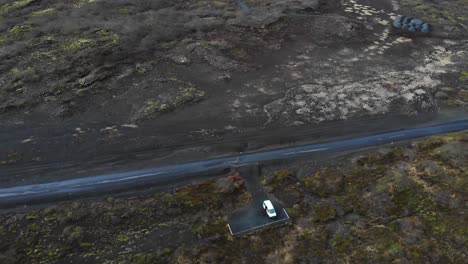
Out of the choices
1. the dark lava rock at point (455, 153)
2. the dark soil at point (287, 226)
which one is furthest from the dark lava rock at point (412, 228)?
the dark lava rock at point (455, 153)

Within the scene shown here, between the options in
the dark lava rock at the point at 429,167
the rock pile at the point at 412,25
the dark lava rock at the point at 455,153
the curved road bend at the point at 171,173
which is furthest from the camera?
the rock pile at the point at 412,25

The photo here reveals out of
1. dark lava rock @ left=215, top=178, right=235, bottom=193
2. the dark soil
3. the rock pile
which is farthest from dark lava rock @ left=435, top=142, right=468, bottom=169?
the rock pile

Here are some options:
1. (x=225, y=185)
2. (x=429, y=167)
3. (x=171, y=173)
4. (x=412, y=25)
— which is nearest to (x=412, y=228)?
(x=429, y=167)

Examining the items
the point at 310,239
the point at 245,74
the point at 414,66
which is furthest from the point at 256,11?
the point at 310,239

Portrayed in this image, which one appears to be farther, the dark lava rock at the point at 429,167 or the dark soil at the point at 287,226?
the dark lava rock at the point at 429,167

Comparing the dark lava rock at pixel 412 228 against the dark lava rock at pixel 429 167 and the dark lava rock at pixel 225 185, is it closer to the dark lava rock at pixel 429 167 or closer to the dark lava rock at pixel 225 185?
the dark lava rock at pixel 429 167

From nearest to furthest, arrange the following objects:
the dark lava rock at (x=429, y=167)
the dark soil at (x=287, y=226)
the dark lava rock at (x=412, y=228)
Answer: the dark soil at (x=287, y=226), the dark lava rock at (x=412, y=228), the dark lava rock at (x=429, y=167)

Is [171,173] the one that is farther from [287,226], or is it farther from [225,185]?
[287,226]

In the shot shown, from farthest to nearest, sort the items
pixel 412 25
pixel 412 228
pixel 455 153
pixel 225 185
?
pixel 412 25
pixel 455 153
pixel 225 185
pixel 412 228
